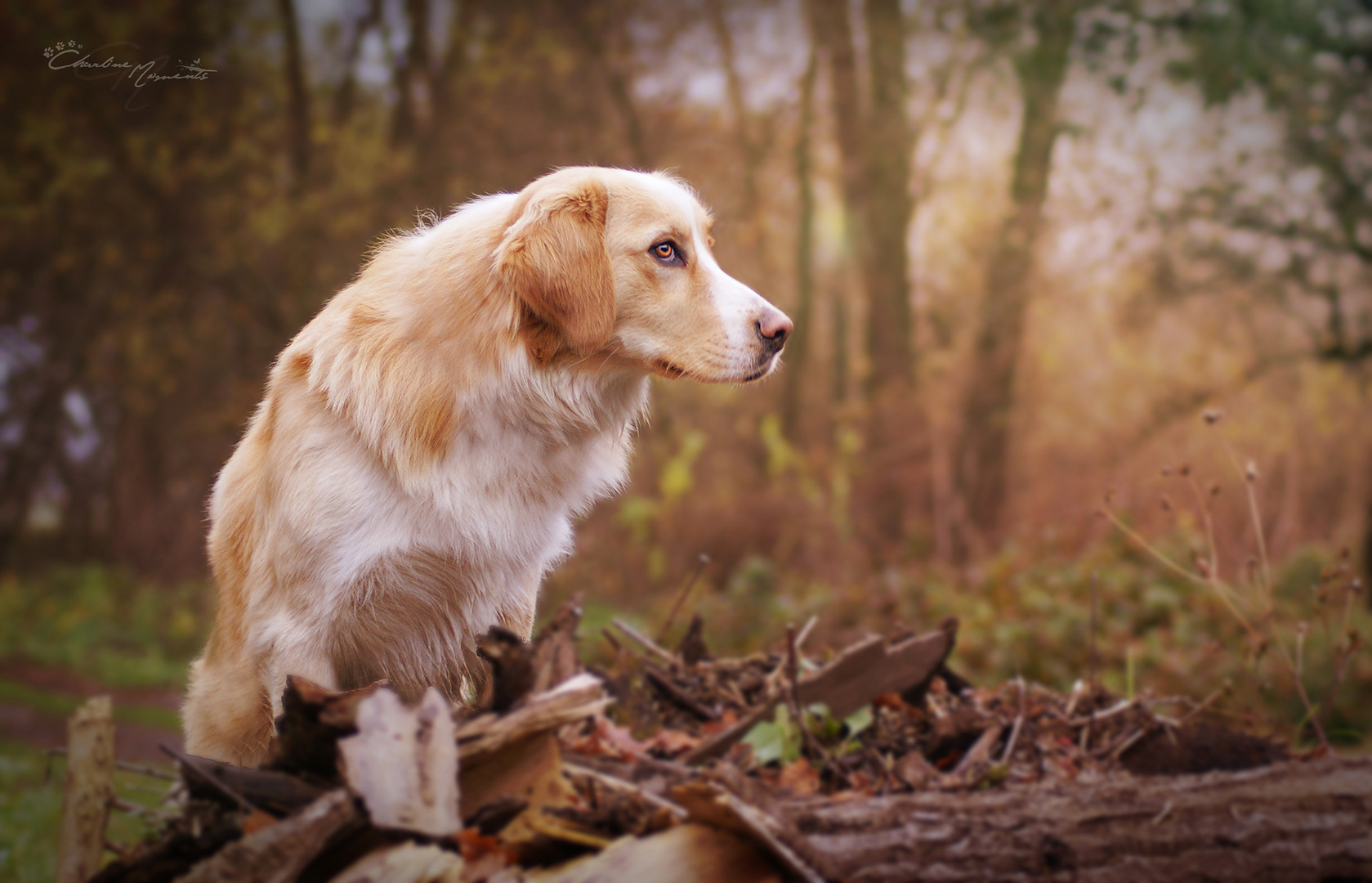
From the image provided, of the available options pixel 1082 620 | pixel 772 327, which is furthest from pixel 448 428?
pixel 1082 620

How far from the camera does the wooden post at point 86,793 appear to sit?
7.05ft

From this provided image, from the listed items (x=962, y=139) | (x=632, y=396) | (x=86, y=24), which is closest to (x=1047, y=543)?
(x=962, y=139)

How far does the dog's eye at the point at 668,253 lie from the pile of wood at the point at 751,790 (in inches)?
43.9

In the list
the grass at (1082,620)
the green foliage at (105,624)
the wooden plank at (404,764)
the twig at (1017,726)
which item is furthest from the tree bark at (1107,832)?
the green foliage at (105,624)

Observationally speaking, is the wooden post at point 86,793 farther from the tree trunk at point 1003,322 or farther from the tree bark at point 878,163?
the tree bark at point 878,163

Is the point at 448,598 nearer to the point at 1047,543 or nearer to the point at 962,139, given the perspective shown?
the point at 1047,543

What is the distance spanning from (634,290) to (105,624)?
9.81 metres

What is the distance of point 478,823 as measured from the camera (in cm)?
180

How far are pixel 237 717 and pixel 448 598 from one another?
0.68 m

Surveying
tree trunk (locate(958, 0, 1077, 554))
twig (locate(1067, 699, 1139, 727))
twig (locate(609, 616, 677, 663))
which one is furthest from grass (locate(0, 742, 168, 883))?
tree trunk (locate(958, 0, 1077, 554))

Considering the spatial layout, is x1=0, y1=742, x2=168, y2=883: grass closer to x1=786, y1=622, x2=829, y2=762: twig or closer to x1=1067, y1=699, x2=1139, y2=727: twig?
x1=786, y1=622, x2=829, y2=762: twig

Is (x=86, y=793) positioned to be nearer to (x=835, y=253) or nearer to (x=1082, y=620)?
(x=1082, y=620)

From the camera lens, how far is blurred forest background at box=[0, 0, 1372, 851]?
771 cm

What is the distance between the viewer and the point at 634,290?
2809 millimetres
